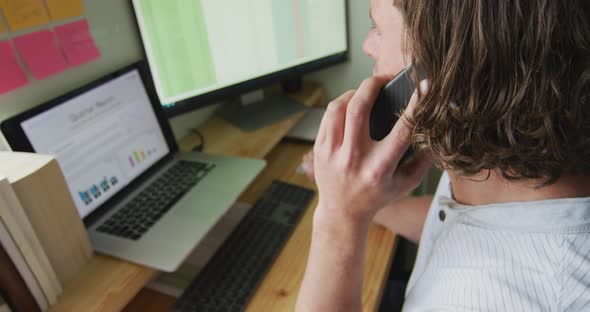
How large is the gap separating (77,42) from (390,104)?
65 centimetres

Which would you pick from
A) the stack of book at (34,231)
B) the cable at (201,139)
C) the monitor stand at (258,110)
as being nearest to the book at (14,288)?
the stack of book at (34,231)

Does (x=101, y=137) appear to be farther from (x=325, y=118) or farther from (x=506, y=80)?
(x=506, y=80)

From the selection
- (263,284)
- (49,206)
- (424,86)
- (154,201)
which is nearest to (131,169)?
(154,201)

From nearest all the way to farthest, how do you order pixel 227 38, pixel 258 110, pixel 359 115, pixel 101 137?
pixel 359 115 → pixel 101 137 → pixel 227 38 → pixel 258 110

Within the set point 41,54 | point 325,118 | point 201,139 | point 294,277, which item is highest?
point 41,54

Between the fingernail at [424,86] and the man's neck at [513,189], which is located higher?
the fingernail at [424,86]

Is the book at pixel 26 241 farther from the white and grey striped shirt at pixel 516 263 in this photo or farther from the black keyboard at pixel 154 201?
the white and grey striped shirt at pixel 516 263

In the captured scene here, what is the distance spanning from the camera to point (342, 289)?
0.63 metres

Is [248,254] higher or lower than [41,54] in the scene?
lower

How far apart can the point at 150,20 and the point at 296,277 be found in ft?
2.11

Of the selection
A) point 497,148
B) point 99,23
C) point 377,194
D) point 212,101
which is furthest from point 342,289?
point 99,23

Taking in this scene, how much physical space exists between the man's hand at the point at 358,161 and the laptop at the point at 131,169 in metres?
0.29

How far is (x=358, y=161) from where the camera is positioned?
59 centimetres

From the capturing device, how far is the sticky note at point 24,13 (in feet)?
2.26
